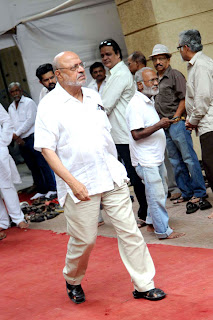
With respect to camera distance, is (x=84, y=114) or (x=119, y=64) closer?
(x=84, y=114)

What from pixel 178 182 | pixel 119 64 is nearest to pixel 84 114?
pixel 119 64

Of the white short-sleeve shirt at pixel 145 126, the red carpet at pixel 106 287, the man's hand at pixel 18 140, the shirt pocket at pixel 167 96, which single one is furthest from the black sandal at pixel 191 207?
the man's hand at pixel 18 140

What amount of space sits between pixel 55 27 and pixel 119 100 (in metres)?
3.75

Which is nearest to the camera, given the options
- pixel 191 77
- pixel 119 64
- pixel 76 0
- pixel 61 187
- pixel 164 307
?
pixel 164 307

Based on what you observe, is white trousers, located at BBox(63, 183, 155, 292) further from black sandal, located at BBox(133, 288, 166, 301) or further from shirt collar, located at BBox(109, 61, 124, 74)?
shirt collar, located at BBox(109, 61, 124, 74)

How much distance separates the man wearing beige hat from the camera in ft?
26.5

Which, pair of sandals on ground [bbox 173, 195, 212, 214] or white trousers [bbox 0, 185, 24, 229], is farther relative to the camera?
white trousers [bbox 0, 185, 24, 229]

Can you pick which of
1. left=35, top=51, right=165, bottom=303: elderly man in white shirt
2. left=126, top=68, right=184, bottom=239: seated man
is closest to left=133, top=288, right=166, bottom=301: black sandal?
left=35, top=51, right=165, bottom=303: elderly man in white shirt

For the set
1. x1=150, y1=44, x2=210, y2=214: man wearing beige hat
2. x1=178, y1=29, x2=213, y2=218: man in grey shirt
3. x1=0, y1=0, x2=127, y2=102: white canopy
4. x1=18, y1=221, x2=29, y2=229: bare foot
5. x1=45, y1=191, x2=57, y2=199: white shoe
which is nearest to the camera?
x1=178, y1=29, x2=213, y2=218: man in grey shirt

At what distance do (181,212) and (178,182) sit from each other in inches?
24.0

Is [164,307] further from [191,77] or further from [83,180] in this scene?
[191,77]

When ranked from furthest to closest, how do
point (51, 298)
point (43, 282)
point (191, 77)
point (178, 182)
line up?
point (178, 182), point (191, 77), point (43, 282), point (51, 298)

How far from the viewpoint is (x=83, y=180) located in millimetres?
4988

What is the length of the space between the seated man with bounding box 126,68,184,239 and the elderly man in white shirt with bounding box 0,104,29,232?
2.70 metres
